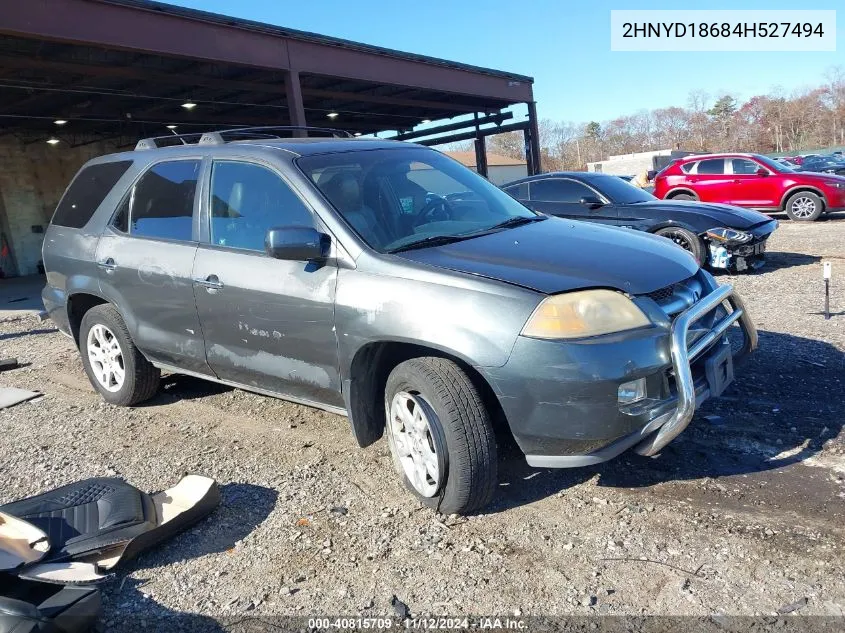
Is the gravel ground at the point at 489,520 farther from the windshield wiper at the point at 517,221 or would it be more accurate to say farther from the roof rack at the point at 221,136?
the roof rack at the point at 221,136

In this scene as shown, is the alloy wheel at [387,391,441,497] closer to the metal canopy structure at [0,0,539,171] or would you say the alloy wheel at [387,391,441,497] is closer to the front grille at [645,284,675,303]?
the front grille at [645,284,675,303]

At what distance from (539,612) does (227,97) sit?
1735 cm

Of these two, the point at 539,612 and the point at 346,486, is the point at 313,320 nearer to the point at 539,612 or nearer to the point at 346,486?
the point at 346,486

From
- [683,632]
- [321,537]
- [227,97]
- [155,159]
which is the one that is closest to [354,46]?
[227,97]

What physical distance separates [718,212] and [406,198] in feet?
20.1

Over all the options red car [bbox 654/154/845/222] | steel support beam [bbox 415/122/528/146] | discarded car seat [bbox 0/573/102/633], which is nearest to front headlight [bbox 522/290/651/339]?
discarded car seat [bbox 0/573/102/633]

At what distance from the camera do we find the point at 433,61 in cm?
1617

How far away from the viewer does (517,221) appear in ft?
13.5

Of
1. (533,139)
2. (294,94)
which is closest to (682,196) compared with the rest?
(533,139)

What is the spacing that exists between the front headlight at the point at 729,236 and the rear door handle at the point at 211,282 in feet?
21.5

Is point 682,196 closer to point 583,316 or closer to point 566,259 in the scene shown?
point 566,259

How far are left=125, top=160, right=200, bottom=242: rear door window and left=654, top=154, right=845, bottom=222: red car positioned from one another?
13.3 meters

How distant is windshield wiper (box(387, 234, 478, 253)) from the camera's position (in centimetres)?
350

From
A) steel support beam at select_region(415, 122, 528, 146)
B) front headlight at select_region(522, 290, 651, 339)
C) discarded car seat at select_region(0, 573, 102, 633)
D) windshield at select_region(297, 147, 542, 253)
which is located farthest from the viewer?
steel support beam at select_region(415, 122, 528, 146)
